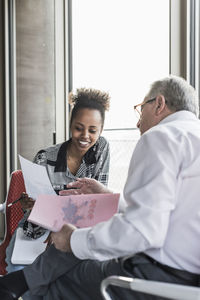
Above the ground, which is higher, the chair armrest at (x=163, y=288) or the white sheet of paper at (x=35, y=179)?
the white sheet of paper at (x=35, y=179)

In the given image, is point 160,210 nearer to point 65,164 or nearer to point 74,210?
point 74,210

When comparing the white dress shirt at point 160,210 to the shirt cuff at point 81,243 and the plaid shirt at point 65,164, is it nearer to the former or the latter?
the shirt cuff at point 81,243

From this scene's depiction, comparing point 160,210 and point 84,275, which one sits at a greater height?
point 160,210

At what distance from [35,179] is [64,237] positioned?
1.64ft

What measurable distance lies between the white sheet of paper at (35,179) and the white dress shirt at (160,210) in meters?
0.55

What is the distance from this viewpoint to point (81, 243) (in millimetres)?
1150

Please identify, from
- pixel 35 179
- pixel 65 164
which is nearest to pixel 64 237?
pixel 35 179

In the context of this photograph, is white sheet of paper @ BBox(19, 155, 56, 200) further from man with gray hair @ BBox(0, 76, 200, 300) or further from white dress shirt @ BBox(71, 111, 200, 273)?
white dress shirt @ BBox(71, 111, 200, 273)

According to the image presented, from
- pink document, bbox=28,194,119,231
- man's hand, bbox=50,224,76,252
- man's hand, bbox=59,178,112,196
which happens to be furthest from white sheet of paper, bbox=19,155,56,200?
man's hand, bbox=50,224,76,252

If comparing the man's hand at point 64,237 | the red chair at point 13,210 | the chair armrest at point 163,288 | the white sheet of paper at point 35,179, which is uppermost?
the white sheet of paper at point 35,179

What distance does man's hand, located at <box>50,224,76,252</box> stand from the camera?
122 cm

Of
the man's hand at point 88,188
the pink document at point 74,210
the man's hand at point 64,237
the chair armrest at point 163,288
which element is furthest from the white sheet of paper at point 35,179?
the chair armrest at point 163,288

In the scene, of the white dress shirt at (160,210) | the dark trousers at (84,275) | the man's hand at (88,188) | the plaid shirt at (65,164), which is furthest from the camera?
the plaid shirt at (65,164)

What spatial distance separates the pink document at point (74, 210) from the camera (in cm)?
131
